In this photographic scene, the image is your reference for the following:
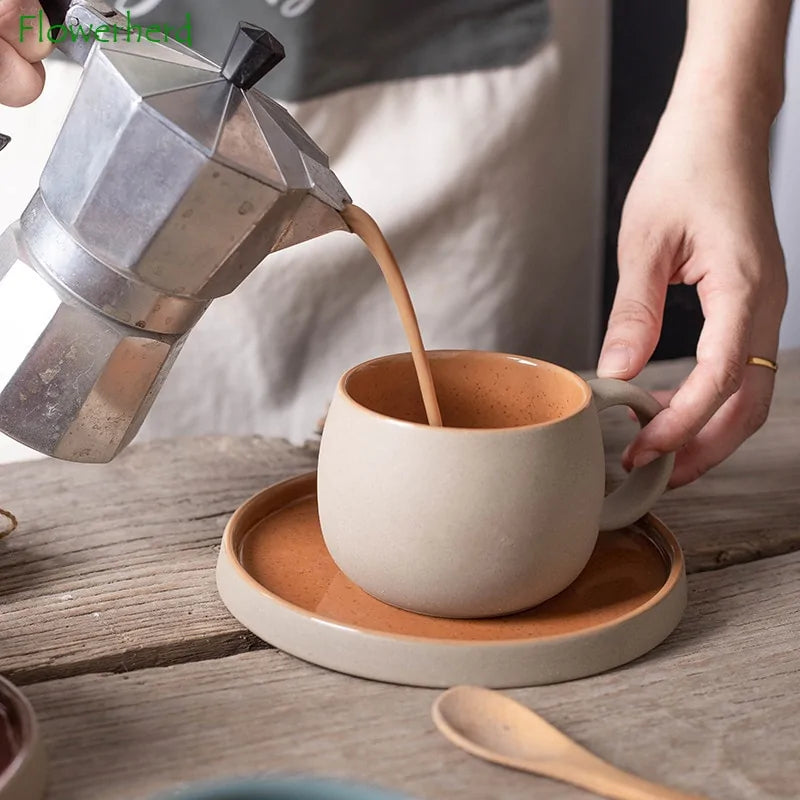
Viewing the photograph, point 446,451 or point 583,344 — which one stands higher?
point 446,451

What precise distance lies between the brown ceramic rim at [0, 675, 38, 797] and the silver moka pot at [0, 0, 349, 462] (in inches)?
5.3

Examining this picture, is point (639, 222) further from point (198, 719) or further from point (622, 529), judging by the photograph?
point (198, 719)

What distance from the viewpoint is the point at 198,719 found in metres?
0.50

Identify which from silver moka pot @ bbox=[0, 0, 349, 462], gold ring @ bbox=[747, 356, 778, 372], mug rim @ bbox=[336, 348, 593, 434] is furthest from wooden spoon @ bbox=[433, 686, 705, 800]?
gold ring @ bbox=[747, 356, 778, 372]

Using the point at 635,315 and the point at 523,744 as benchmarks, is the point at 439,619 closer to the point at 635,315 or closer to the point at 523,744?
the point at 523,744

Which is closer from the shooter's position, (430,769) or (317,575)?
(430,769)

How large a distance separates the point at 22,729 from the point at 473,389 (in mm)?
316

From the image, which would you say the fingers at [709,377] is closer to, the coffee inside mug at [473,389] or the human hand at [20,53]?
the coffee inside mug at [473,389]

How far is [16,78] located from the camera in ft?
2.12

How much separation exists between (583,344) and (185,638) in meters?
0.72

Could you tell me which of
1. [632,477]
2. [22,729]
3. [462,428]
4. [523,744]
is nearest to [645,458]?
[632,477]

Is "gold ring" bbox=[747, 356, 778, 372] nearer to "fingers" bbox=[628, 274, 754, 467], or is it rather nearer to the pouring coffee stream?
"fingers" bbox=[628, 274, 754, 467]

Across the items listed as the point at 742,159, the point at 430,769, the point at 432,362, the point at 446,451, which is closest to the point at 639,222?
the point at 742,159

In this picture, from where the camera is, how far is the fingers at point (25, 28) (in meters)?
0.61
